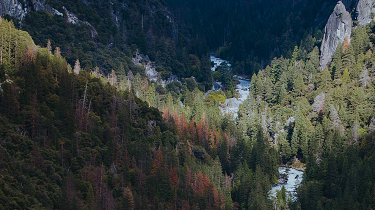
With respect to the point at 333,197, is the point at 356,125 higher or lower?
higher

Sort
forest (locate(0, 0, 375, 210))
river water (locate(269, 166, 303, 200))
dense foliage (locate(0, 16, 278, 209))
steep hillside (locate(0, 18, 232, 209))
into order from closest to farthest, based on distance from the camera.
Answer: steep hillside (locate(0, 18, 232, 209)) < dense foliage (locate(0, 16, 278, 209)) < forest (locate(0, 0, 375, 210)) < river water (locate(269, 166, 303, 200))

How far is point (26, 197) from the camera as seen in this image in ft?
390

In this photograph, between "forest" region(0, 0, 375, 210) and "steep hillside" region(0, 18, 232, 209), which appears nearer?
"steep hillside" region(0, 18, 232, 209)

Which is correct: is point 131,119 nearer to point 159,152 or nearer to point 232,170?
point 159,152

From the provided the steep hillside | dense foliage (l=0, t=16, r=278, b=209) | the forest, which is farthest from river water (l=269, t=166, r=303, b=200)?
the steep hillside

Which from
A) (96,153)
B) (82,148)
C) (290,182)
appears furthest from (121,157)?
(290,182)

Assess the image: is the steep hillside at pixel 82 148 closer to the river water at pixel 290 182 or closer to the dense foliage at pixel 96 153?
the dense foliage at pixel 96 153

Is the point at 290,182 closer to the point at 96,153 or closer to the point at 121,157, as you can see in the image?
the point at 121,157

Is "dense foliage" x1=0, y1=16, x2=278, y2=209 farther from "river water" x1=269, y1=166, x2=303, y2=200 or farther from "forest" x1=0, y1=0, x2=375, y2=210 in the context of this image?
"river water" x1=269, y1=166, x2=303, y2=200

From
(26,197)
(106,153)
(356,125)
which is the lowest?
(26,197)

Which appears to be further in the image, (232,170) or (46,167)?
(232,170)

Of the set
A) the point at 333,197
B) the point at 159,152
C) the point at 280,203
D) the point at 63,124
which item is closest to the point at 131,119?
the point at 159,152

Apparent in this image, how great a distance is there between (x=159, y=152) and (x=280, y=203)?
101 ft

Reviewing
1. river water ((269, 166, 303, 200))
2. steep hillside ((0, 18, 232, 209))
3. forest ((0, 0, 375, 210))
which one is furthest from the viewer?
river water ((269, 166, 303, 200))
